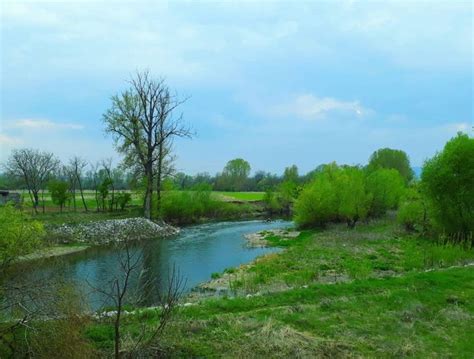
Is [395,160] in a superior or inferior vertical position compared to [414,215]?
superior

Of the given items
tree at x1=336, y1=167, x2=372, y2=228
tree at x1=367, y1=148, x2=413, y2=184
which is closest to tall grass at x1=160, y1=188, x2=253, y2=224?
tree at x1=336, y1=167, x2=372, y2=228

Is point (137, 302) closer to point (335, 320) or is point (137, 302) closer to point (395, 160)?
point (335, 320)

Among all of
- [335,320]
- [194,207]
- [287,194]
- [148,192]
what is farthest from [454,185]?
[287,194]

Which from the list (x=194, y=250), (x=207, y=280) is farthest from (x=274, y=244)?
(x=207, y=280)

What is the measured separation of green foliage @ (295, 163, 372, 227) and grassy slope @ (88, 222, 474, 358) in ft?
85.8

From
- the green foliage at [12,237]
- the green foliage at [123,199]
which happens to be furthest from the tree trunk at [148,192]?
the green foliage at [12,237]

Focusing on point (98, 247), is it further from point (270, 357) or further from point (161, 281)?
point (270, 357)

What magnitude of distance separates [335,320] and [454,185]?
66.7 feet

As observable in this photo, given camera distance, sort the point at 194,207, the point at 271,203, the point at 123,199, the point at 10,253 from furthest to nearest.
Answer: the point at 271,203 < the point at 194,207 < the point at 123,199 < the point at 10,253

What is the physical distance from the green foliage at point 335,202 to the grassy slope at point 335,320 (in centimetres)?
2614

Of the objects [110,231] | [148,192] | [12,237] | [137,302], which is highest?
[148,192]

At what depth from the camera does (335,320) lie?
1132 centimetres

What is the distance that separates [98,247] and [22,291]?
2814cm

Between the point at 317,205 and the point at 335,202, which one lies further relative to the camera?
the point at 317,205
